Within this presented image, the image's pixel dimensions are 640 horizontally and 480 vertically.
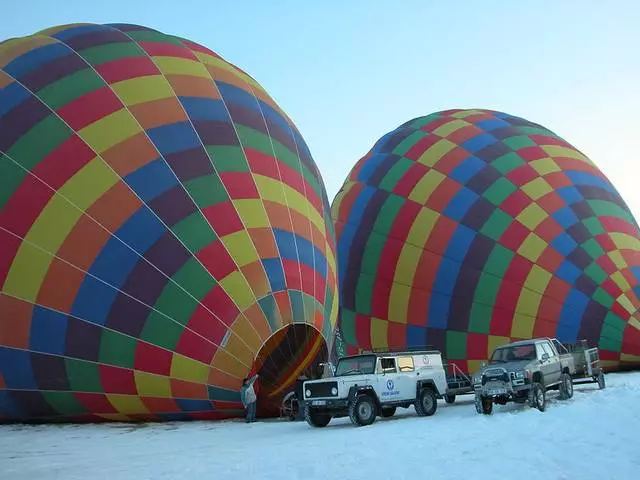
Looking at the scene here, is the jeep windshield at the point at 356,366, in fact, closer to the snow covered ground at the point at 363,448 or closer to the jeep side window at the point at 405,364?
the jeep side window at the point at 405,364

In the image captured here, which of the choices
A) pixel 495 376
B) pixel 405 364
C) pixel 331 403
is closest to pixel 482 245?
pixel 405 364

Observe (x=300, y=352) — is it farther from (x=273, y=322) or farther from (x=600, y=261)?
(x=600, y=261)

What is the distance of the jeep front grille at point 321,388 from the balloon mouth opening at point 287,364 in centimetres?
126

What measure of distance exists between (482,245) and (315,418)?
20.5ft

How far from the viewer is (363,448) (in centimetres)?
725

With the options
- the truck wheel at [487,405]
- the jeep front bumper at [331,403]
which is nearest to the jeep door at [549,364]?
the truck wheel at [487,405]

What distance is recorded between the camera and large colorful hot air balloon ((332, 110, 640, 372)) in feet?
44.7

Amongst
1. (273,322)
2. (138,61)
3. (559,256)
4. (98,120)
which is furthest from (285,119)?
(559,256)

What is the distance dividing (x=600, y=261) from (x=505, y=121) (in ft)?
17.1

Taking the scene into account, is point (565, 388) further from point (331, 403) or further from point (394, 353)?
point (331, 403)

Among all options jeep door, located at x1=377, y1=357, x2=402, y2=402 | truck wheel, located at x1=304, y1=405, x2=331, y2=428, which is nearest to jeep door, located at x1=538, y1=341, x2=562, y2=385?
jeep door, located at x1=377, y1=357, x2=402, y2=402

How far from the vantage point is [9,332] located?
401 inches

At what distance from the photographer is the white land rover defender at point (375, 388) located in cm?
1010

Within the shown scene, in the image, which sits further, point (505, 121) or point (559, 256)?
point (505, 121)
